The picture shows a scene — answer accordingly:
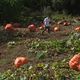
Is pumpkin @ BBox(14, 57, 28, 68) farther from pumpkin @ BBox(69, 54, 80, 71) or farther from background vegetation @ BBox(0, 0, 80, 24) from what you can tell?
background vegetation @ BBox(0, 0, 80, 24)

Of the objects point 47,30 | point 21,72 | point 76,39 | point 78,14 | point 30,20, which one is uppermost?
point 21,72

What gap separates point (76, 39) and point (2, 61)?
8.88 ft

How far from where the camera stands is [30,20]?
99.9ft

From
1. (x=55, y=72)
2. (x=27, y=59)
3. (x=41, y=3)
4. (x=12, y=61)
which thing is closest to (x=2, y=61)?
(x=12, y=61)

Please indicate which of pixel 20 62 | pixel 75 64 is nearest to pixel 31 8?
pixel 20 62

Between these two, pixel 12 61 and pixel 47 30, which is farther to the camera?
pixel 47 30

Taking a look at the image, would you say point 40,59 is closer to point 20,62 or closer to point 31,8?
point 20,62

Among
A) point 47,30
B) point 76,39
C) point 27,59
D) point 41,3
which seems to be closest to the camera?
point 27,59

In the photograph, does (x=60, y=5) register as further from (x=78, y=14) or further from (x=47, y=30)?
(x=47, y=30)

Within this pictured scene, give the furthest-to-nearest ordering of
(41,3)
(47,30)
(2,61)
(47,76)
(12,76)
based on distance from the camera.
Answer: (41,3), (47,30), (2,61), (12,76), (47,76)

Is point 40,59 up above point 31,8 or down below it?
above

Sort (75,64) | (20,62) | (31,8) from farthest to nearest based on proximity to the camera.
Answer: (31,8)
(20,62)
(75,64)

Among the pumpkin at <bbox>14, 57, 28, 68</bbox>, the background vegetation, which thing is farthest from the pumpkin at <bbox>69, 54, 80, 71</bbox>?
the background vegetation

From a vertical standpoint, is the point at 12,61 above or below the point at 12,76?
below
